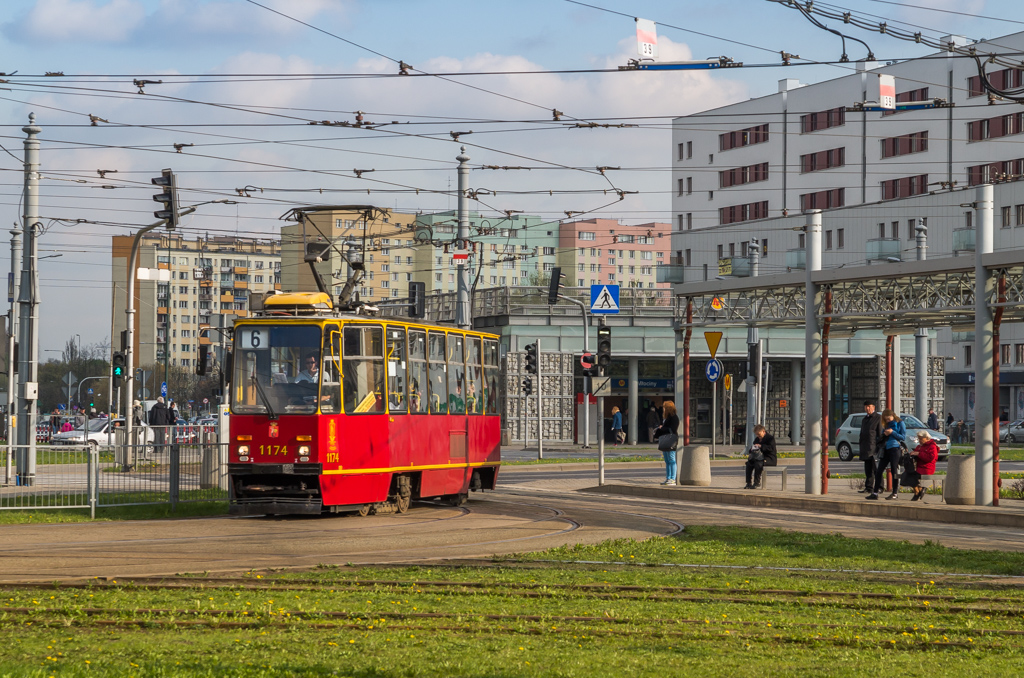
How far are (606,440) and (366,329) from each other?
129ft

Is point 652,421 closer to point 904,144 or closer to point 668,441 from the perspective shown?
point 904,144

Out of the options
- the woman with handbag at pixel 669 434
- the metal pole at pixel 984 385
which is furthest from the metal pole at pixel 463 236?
the metal pole at pixel 984 385

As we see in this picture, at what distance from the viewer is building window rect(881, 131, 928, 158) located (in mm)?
67938

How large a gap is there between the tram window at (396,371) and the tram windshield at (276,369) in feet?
4.14

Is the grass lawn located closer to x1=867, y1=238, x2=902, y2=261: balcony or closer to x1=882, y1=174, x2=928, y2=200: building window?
x1=867, y1=238, x2=902, y2=261: balcony

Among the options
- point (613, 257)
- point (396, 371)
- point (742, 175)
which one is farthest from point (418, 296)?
point (613, 257)

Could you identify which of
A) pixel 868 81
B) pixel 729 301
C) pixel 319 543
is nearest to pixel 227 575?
pixel 319 543

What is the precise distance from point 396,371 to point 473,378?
3.29 m

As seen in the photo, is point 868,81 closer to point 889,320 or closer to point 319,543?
point 889,320

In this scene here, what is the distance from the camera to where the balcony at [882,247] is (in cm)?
6506

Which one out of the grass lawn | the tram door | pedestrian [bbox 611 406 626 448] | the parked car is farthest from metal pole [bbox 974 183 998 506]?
the parked car

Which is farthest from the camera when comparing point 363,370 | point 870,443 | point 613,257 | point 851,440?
point 613,257

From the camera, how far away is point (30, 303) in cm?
2695

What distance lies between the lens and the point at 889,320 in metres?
27.3
